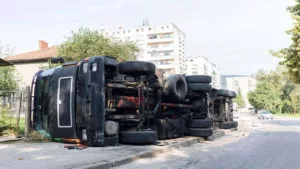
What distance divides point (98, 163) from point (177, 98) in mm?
5016

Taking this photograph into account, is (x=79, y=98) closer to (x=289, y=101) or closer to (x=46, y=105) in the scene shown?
(x=46, y=105)

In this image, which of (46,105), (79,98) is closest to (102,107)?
(79,98)

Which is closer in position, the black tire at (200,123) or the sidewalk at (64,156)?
the sidewalk at (64,156)

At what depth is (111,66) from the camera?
8.55m

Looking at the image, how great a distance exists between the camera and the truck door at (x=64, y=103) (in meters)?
8.16

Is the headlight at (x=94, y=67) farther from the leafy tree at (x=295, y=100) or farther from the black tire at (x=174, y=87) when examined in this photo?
the leafy tree at (x=295, y=100)

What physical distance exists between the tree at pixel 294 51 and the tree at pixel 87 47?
13.7 meters

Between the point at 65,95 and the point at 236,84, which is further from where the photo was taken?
the point at 236,84

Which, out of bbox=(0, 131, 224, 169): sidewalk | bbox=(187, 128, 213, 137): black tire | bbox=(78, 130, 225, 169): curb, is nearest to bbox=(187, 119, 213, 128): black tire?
bbox=(187, 128, 213, 137): black tire

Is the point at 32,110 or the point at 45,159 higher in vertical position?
the point at 32,110

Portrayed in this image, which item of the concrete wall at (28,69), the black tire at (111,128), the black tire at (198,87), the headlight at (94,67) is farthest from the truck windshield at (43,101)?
the concrete wall at (28,69)

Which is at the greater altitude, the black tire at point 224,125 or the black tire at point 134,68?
the black tire at point 134,68

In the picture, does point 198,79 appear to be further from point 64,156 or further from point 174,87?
point 64,156

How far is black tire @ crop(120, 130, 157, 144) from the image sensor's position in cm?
858
